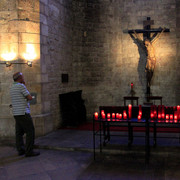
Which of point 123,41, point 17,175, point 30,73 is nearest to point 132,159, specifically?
point 17,175

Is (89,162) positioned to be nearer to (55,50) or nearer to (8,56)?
(8,56)

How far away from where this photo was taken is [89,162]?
4.83 metres

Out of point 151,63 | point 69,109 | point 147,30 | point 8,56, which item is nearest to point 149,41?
point 147,30

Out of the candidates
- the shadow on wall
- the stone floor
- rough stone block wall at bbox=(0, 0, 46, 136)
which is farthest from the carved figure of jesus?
rough stone block wall at bbox=(0, 0, 46, 136)

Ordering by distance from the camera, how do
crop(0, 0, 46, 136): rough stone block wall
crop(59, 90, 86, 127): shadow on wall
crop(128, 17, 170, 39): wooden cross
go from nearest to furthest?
crop(0, 0, 46, 136): rough stone block wall → crop(59, 90, 86, 127): shadow on wall → crop(128, 17, 170, 39): wooden cross

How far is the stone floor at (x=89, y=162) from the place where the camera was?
4188 millimetres

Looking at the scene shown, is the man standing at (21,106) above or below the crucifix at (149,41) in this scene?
below

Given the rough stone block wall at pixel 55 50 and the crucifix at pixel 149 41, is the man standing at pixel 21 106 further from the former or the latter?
the crucifix at pixel 149 41

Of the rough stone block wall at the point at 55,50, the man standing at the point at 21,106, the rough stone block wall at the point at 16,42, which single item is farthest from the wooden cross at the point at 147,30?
the man standing at the point at 21,106

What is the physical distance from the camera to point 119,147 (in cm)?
539

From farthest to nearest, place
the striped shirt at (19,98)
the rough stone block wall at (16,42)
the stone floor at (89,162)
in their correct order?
the rough stone block wall at (16,42)
the striped shirt at (19,98)
the stone floor at (89,162)

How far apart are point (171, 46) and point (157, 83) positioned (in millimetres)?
1392

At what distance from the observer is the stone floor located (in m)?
4.19

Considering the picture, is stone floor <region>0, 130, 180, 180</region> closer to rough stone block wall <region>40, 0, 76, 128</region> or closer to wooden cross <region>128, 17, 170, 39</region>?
rough stone block wall <region>40, 0, 76, 128</region>
